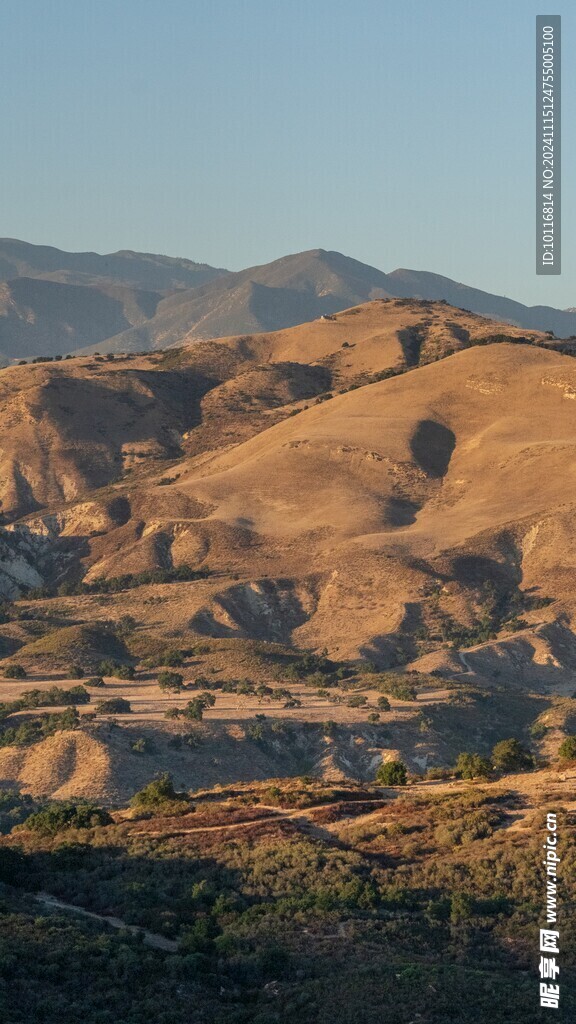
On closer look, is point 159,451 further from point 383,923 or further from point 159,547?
point 383,923

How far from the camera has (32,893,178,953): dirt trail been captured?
→ 3856cm

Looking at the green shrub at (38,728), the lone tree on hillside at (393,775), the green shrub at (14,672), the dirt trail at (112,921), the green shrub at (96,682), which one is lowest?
the dirt trail at (112,921)

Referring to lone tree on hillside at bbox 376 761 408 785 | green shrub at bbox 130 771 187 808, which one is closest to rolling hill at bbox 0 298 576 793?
green shrub at bbox 130 771 187 808

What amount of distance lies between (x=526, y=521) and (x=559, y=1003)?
369ft

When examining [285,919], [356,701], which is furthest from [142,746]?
[285,919]

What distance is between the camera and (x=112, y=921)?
40.7 meters

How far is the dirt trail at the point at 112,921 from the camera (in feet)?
127

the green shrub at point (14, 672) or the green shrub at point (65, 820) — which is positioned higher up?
the green shrub at point (14, 672)

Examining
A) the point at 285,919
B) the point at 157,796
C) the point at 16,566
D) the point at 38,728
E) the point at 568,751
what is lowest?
the point at 285,919

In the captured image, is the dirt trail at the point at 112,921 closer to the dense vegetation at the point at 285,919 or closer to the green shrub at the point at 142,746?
the dense vegetation at the point at 285,919

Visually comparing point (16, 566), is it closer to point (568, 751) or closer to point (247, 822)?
point (568, 751)

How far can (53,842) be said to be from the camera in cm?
4947

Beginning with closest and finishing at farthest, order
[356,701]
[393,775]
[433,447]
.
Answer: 1. [393,775]
2. [356,701]
3. [433,447]

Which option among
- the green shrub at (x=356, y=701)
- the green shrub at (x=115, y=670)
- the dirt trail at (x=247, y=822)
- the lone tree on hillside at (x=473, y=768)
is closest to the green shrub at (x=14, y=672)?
the green shrub at (x=115, y=670)
